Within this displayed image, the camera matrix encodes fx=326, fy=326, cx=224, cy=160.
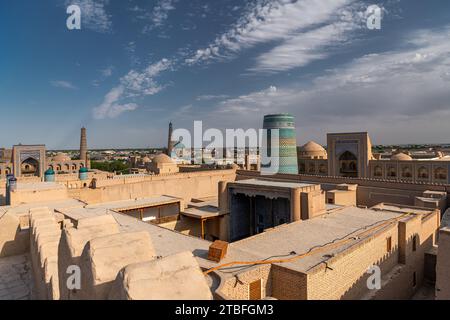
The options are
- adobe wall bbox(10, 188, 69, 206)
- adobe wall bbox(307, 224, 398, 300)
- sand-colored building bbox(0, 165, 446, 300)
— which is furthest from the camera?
adobe wall bbox(10, 188, 69, 206)

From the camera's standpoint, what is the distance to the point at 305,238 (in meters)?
9.52

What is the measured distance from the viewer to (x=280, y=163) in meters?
27.1

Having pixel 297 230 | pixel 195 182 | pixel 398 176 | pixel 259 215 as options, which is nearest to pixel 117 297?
pixel 297 230

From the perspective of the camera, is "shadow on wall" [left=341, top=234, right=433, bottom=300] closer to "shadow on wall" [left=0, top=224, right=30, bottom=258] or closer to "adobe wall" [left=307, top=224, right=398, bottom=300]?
"adobe wall" [left=307, top=224, right=398, bottom=300]

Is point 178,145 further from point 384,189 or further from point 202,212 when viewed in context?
point 384,189

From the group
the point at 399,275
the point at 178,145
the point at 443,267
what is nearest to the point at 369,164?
the point at 399,275

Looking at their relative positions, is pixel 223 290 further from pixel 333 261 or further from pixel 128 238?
pixel 333 261

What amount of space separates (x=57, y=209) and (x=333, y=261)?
11.2 metres

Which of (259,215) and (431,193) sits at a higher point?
(431,193)

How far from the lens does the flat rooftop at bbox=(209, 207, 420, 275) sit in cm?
757

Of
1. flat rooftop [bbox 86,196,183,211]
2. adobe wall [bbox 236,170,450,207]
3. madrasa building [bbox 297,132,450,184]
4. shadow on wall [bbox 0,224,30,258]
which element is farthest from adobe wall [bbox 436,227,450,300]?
madrasa building [bbox 297,132,450,184]

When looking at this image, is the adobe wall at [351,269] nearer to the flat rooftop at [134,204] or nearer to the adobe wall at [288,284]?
the adobe wall at [288,284]

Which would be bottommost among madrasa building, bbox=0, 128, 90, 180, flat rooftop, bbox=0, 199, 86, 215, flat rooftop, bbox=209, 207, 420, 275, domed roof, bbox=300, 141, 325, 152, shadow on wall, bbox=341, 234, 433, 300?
shadow on wall, bbox=341, 234, 433, 300

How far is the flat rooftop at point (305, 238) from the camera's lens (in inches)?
298
